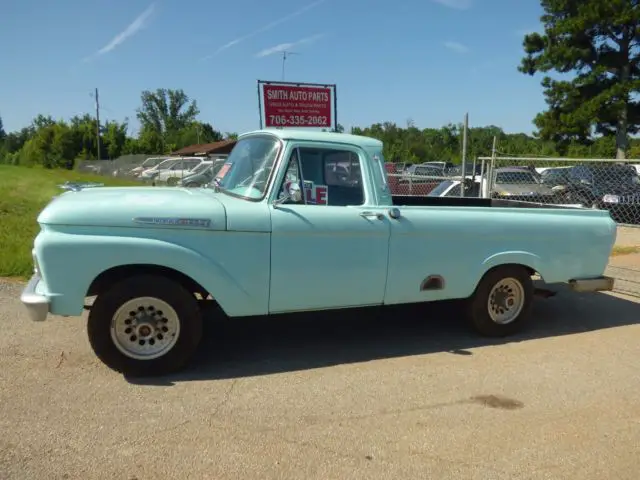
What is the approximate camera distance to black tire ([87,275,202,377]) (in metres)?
3.94

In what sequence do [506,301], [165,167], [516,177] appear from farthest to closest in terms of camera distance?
1. [165,167]
2. [516,177]
3. [506,301]

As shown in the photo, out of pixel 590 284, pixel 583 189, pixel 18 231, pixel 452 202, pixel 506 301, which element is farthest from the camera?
pixel 583 189

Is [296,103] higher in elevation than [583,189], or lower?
higher

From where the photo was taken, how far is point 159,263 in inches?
154

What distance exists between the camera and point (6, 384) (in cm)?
395

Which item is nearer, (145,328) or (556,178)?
(145,328)

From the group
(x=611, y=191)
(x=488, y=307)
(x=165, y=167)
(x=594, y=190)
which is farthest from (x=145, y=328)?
(x=165, y=167)

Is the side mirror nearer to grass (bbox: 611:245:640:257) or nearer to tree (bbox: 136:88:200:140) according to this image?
grass (bbox: 611:245:640:257)

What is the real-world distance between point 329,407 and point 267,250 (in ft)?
4.14

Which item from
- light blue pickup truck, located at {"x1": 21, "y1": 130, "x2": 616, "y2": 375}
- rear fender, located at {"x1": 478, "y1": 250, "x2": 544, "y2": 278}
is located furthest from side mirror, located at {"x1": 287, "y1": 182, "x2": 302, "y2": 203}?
rear fender, located at {"x1": 478, "y1": 250, "x2": 544, "y2": 278}

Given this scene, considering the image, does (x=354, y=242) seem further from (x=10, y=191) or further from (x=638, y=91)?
(x=638, y=91)

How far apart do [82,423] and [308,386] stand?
1.56 metres

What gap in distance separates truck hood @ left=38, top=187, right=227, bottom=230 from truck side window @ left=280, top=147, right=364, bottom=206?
0.78 meters

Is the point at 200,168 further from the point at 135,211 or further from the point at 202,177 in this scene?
the point at 135,211
